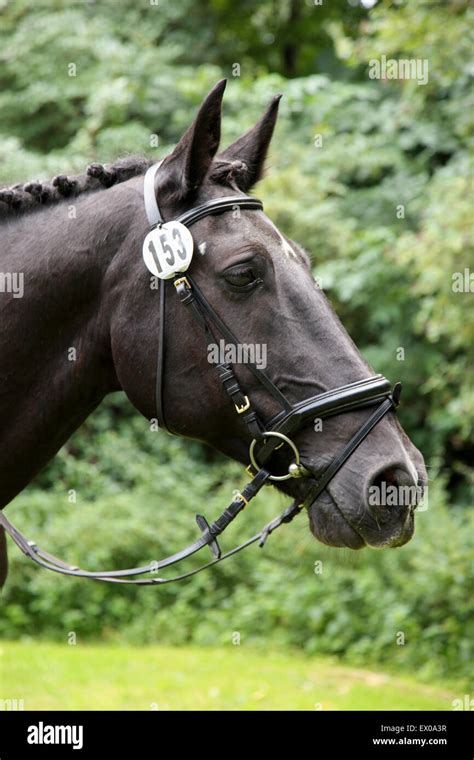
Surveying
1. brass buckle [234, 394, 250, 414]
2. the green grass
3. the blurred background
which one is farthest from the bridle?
the blurred background

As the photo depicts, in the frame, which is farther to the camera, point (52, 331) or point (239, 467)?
point (239, 467)

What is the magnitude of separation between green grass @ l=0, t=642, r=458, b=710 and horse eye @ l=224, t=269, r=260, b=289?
501cm

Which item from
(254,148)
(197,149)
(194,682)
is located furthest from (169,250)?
(194,682)

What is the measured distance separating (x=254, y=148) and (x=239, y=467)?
7.50 metres

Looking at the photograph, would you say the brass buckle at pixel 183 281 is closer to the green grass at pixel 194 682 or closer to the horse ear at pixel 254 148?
the horse ear at pixel 254 148

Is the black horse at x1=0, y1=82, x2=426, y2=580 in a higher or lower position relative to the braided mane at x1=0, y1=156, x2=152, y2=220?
lower

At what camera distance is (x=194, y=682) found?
782 centimetres

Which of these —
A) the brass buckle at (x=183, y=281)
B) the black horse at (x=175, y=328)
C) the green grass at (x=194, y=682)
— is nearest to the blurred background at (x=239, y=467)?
the green grass at (x=194, y=682)

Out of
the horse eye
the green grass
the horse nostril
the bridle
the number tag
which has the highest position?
the number tag

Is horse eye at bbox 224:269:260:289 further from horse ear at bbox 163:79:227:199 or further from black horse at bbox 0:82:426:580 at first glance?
horse ear at bbox 163:79:227:199

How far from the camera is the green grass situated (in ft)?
23.6

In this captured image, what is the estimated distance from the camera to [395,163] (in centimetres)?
1136

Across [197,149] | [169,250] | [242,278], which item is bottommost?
[242,278]

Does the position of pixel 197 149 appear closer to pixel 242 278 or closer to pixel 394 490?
pixel 242 278
